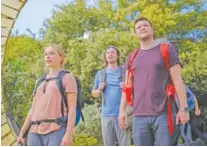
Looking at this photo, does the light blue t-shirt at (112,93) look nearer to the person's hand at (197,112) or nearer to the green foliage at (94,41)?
the green foliage at (94,41)

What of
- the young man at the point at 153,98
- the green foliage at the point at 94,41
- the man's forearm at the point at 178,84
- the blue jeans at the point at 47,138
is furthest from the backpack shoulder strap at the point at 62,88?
the green foliage at the point at 94,41

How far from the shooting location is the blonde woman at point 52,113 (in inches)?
88.9

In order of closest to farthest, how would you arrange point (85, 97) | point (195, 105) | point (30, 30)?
1. point (195, 105)
2. point (85, 97)
3. point (30, 30)

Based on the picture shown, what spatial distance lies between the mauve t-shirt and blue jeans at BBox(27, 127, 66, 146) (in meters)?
0.43

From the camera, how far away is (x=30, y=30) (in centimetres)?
327

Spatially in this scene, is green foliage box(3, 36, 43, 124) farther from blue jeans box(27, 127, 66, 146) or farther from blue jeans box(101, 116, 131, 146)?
blue jeans box(27, 127, 66, 146)

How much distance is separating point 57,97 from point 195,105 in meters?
0.96

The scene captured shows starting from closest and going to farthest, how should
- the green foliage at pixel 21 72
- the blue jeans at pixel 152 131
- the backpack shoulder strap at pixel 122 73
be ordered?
the blue jeans at pixel 152 131 → the backpack shoulder strap at pixel 122 73 → the green foliage at pixel 21 72

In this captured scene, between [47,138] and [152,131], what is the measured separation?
562 mm

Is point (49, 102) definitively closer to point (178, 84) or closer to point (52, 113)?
point (52, 113)

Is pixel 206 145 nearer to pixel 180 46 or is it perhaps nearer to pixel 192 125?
pixel 192 125

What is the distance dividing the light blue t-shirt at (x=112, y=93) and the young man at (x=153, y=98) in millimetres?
436

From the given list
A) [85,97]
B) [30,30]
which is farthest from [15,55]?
[85,97]

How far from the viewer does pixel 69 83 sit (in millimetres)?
2320
